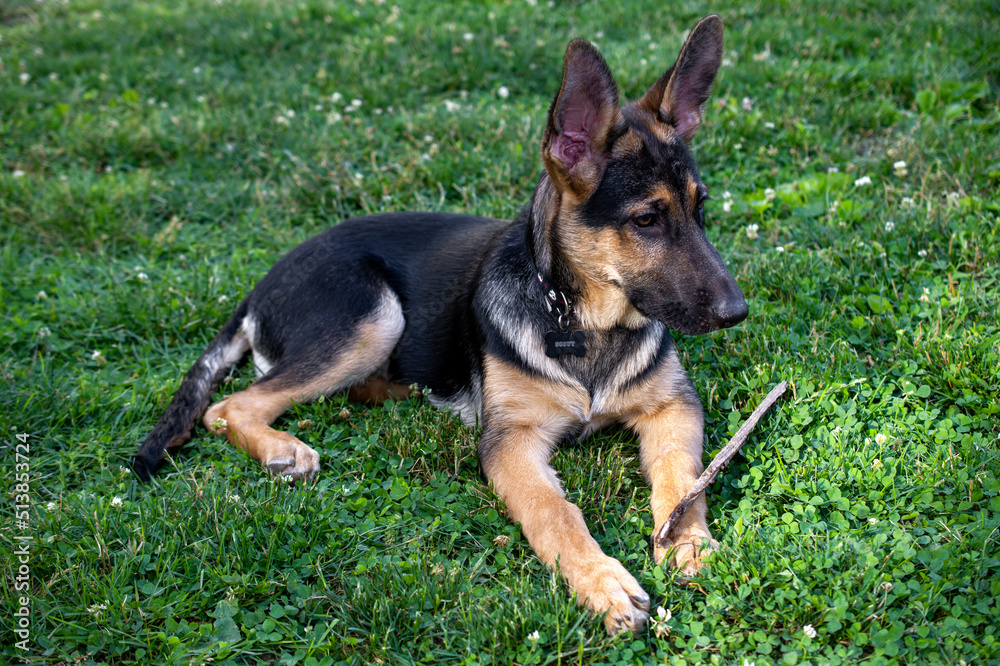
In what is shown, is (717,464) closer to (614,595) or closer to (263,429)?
(614,595)

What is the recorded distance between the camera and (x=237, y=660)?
252 cm

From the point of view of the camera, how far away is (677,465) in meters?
3.06

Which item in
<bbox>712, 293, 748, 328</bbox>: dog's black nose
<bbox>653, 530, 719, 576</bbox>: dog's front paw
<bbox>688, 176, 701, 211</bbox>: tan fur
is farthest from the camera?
<bbox>688, 176, 701, 211</bbox>: tan fur

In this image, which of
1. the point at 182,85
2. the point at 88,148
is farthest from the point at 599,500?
the point at 182,85

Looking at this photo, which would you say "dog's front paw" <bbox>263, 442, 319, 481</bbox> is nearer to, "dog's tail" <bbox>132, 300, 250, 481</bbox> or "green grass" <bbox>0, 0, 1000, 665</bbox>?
"green grass" <bbox>0, 0, 1000, 665</bbox>

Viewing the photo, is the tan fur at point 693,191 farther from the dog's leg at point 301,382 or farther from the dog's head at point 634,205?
the dog's leg at point 301,382

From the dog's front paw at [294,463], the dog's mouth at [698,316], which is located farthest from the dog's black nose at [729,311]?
the dog's front paw at [294,463]

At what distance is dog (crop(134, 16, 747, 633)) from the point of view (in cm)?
295

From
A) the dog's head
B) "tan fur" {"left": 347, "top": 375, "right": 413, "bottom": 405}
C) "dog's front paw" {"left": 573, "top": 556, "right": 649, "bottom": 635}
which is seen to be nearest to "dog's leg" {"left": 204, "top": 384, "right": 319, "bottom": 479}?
"tan fur" {"left": 347, "top": 375, "right": 413, "bottom": 405}

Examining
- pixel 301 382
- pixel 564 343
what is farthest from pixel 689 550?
pixel 301 382

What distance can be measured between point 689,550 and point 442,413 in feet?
4.83

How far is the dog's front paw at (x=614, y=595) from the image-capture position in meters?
2.48

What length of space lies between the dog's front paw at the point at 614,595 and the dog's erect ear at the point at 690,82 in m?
2.04

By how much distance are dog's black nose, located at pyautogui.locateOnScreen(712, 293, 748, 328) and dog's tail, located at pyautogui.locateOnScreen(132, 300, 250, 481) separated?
2645 millimetres
